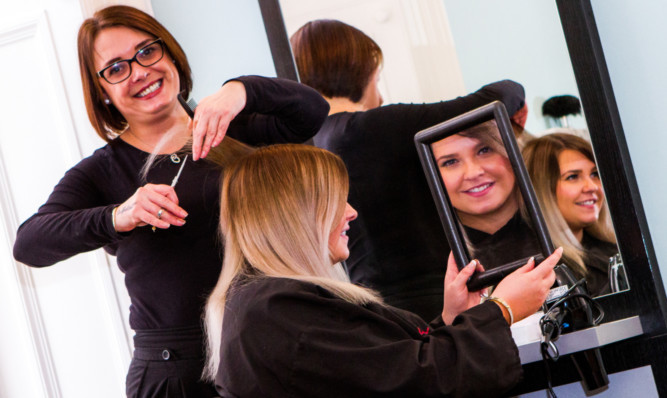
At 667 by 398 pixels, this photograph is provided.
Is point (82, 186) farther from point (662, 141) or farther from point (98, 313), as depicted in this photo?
point (662, 141)

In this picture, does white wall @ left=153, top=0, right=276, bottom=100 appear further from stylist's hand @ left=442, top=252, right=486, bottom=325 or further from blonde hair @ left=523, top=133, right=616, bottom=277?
stylist's hand @ left=442, top=252, right=486, bottom=325

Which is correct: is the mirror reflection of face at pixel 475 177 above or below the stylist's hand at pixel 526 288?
above

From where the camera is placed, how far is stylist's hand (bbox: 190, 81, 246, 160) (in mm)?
1332

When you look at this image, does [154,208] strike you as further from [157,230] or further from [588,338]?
[588,338]

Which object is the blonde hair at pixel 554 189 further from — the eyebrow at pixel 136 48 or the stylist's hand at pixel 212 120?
the eyebrow at pixel 136 48

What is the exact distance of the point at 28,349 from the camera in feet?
6.84

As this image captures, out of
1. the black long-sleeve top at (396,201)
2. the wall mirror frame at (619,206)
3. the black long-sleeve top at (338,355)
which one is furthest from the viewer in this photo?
the black long-sleeve top at (396,201)

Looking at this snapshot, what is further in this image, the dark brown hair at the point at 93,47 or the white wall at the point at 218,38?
the white wall at the point at 218,38

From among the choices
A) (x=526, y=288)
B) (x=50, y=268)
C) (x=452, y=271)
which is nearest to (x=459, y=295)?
(x=452, y=271)

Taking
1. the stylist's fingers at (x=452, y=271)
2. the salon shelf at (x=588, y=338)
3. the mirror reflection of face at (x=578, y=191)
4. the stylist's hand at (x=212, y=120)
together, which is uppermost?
the stylist's hand at (x=212, y=120)

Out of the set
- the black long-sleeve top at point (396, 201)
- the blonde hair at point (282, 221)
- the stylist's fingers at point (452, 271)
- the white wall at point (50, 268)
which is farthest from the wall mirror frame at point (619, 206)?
the white wall at point (50, 268)

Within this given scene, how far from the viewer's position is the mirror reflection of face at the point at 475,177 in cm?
143

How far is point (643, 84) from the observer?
63.6 inches

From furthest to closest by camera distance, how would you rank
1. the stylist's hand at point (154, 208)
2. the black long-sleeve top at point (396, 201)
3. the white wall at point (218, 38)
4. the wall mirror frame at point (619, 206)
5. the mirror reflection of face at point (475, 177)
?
1. the white wall at point (218, 38)
2. the black long-sleeve top at point (396, 201)
3. the wall mirror frame at point (619, 206)
4. the mirror reflection of face at point (475, 177)
5. the stylist's hand at point (154, 208)
